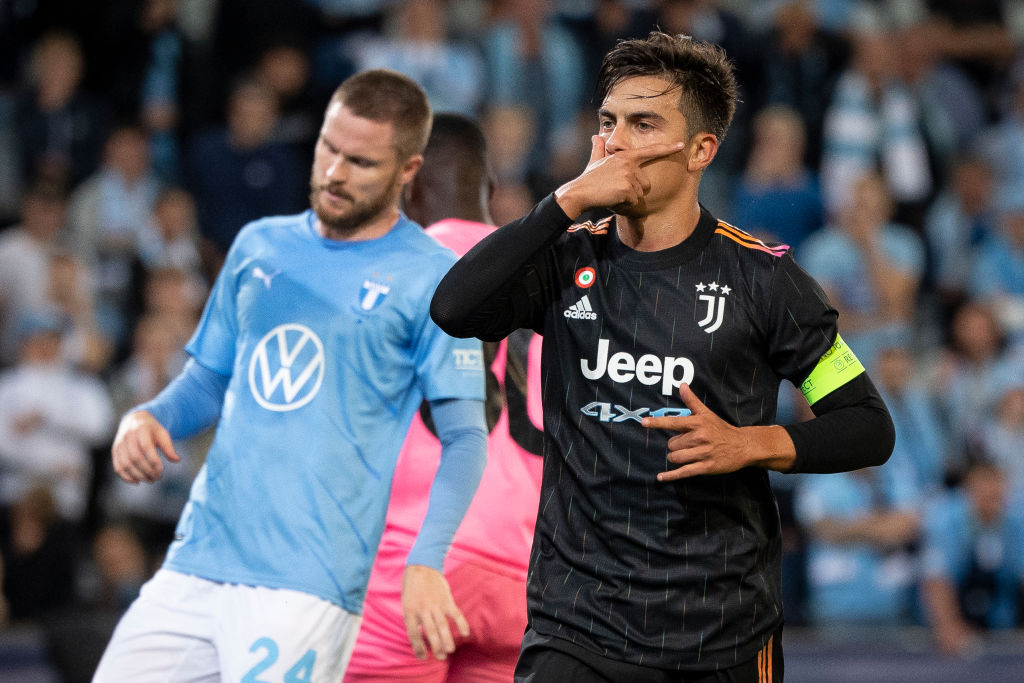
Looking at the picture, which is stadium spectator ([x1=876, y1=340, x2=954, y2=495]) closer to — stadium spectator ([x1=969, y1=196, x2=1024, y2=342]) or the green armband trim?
stadium spectator ([x1=969, y1=196, x2=1024, y2=342])

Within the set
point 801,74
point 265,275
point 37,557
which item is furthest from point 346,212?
point 801,74

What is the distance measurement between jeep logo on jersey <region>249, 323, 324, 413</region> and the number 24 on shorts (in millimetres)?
630

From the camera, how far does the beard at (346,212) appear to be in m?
3.74

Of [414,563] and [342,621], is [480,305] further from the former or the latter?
[342,621]

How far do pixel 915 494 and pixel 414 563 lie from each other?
5714mm

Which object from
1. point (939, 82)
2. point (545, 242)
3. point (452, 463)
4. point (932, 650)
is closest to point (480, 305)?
point (545, 242)

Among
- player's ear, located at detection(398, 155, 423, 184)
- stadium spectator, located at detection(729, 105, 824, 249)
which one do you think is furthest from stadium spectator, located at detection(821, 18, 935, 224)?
player's ear, located at detection(398, 155, 423, 184)

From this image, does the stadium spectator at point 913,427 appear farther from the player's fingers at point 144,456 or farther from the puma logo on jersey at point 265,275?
the player's fingers at point 144,456

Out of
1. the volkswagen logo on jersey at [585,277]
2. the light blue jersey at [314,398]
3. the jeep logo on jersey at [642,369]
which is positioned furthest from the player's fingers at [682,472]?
the light blue jersey at [314,398]

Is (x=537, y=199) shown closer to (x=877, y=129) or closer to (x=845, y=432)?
(x=877, y=129)

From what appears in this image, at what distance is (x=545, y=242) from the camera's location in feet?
9.84

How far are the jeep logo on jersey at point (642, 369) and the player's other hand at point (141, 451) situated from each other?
117cm

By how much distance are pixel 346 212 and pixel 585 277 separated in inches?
36.4

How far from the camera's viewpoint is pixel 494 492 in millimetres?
4008
